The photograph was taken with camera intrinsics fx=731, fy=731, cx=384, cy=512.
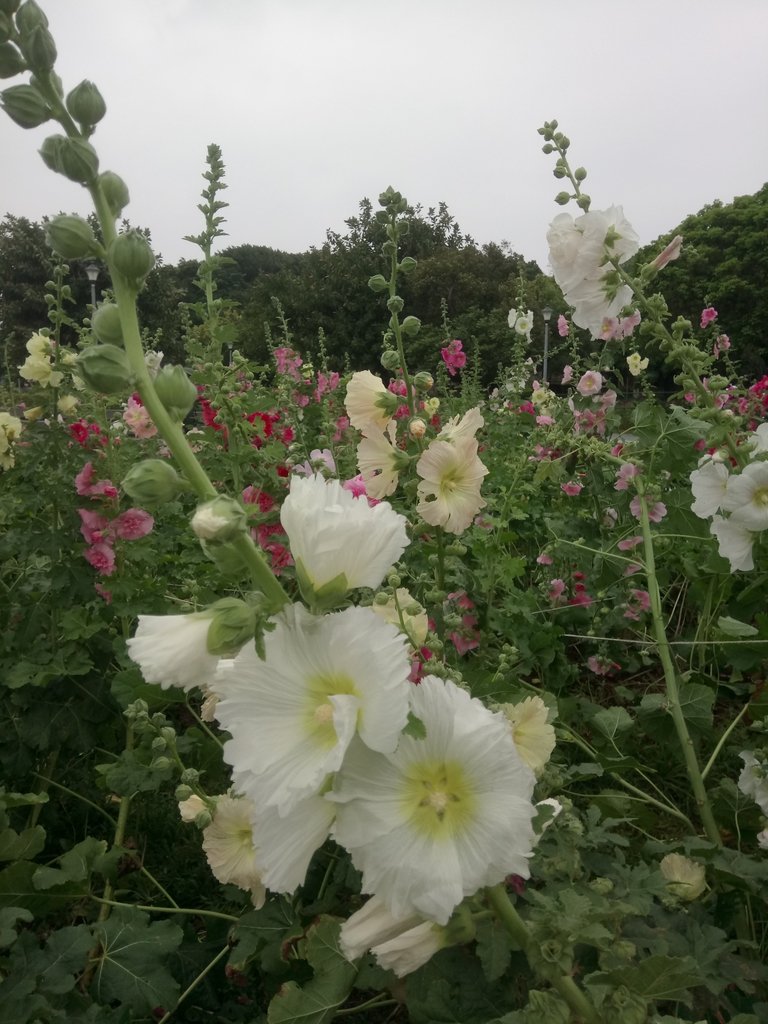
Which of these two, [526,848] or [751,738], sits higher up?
[526,848]

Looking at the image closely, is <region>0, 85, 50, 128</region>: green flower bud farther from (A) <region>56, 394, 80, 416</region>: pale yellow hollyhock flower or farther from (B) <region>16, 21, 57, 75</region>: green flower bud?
(A) <region>56, 394, 80, 416</region>: pale yellow hollyhock flower

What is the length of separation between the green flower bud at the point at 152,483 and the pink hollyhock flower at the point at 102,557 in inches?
64.2

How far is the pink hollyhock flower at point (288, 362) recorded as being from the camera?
509cm

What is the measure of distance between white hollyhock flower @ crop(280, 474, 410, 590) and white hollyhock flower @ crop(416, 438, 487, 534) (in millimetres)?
655

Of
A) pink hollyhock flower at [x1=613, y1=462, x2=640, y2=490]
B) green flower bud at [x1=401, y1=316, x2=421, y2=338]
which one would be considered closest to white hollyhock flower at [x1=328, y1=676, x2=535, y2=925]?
green flower bud at [x1=401, y1=316, x2=421, y2=338]

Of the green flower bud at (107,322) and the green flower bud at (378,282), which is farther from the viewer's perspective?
the green flower bud at (378,282)

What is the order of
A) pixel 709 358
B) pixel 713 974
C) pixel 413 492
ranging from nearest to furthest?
pixel 713 974 < pixel 413 492 < pixel 709 358

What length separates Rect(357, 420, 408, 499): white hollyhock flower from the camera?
5.29 feet

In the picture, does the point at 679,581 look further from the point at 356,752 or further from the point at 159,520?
the point at 356,752

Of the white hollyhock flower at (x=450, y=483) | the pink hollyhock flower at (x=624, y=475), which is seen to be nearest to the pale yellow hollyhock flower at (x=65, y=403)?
the white hollyhock flower at (x=450, y=483)

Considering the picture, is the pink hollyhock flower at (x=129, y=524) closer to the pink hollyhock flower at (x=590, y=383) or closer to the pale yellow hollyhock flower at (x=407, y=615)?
the pale yellow hollyhock flower at (x=407, y=615)

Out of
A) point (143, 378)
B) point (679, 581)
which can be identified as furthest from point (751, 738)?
point (143, 378)

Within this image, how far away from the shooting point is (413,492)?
1.63 m

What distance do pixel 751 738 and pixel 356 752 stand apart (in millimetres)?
2068
